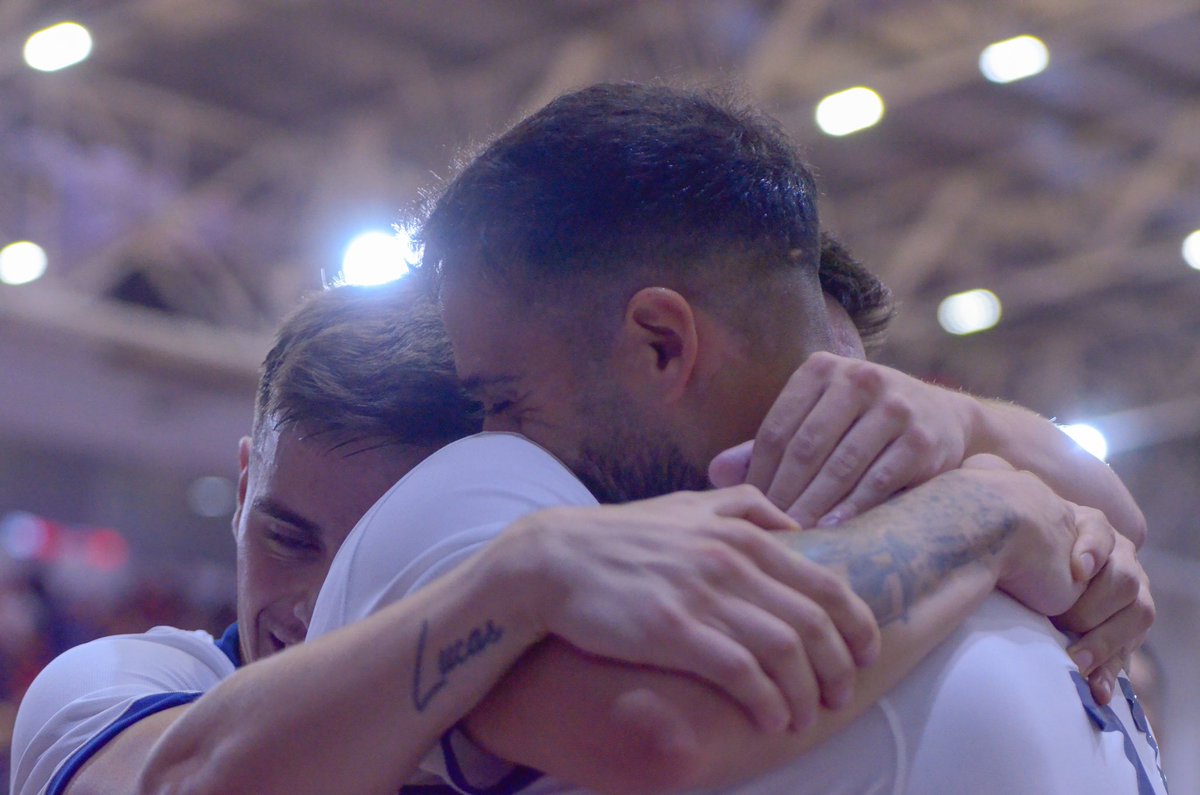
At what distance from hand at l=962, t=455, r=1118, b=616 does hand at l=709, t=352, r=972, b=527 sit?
0.07m

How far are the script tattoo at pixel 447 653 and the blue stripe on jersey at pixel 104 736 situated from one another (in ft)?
2.29

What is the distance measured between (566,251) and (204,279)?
359 inches

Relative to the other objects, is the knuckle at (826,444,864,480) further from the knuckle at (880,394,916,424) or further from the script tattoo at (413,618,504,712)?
the script tattoo at (413,618,504,712)

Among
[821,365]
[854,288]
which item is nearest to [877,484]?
[821,365]

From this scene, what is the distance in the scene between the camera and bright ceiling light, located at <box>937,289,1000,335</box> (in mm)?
11602

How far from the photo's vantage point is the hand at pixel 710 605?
1.05 meters

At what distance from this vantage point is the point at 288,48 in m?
8.23

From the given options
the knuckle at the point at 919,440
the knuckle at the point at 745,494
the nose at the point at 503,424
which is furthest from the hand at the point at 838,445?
the nose at the point at 503,424

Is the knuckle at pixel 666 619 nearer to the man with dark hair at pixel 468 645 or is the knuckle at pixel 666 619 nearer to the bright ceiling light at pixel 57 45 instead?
the man with dark hair at pixel 468 645

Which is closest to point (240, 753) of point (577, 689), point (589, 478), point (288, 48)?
point (577, 689)

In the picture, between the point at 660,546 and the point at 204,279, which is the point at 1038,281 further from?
the point at 660,546

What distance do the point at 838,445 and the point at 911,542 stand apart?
129mm

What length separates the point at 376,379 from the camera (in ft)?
6.33

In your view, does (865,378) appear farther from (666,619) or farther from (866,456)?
(666,619)
